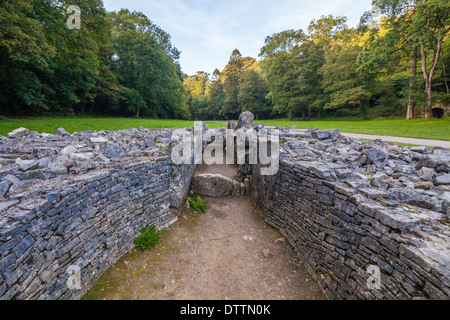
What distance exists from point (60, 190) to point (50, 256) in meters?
0.96

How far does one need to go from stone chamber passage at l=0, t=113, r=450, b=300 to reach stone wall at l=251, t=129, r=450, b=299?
0.02m

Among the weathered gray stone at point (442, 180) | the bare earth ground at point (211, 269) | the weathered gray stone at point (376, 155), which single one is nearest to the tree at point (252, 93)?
the weathered gray stone at point (376, 155)

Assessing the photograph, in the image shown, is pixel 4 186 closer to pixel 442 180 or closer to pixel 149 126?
pixel 442 180

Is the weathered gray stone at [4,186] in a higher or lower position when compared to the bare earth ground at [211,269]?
higher

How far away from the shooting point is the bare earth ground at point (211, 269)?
3527 millimetres

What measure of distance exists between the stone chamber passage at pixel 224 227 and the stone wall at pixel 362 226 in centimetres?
2

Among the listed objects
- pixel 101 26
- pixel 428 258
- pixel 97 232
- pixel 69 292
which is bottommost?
pixel 69 292

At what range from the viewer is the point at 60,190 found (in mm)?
2883

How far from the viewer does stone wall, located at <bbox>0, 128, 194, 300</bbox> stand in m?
2.25

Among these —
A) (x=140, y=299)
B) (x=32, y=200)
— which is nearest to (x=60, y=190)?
(x=32, y=200)

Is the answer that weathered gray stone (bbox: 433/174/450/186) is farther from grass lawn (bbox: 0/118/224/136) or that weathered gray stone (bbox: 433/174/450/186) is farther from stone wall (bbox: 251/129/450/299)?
grass lawn (bbox: 0/118/224/136)

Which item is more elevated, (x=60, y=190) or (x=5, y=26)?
(x=5, y=26)

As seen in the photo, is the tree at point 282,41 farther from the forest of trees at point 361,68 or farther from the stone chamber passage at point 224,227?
the stone chamber passage at point 224,227
